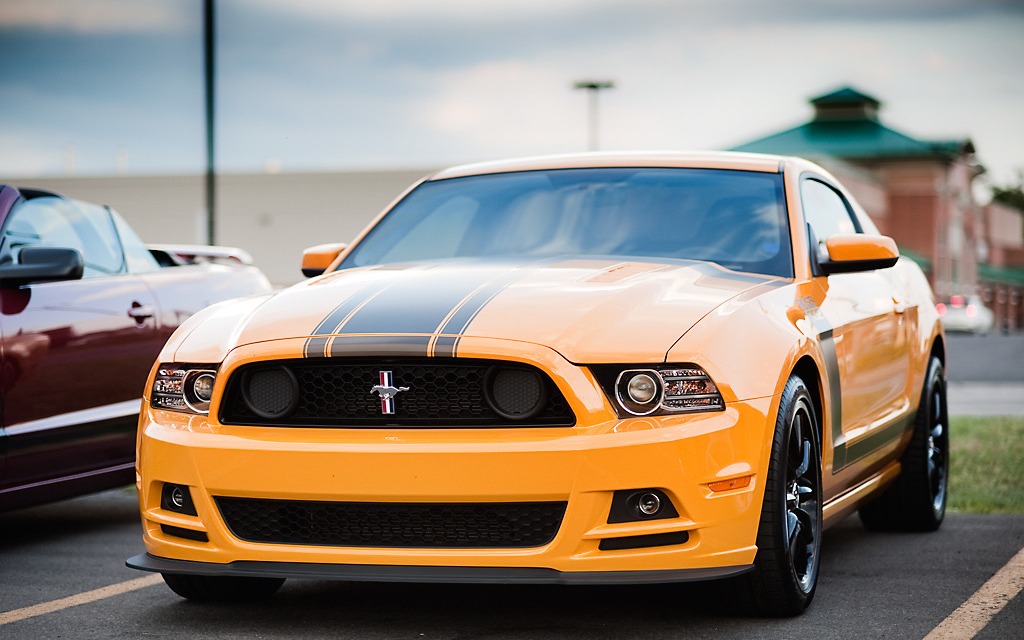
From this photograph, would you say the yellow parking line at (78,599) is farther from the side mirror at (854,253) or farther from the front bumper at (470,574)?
the side mirror at (854,253)

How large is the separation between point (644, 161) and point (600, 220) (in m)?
0.44

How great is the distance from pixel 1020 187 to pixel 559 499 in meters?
150

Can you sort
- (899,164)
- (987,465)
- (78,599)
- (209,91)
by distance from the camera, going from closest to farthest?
(78,599) → (987,465) → (209,91) → (899,164)

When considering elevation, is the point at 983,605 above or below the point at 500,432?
below

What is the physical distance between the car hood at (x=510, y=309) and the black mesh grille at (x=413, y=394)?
7 cm

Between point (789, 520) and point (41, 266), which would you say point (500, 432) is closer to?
point (789, 520)

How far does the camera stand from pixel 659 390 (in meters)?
4.13

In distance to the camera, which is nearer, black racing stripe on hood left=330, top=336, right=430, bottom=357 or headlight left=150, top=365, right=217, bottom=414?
black racing stripe on hood left=330, top=336, right=430, bottom=357

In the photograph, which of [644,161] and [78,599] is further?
[644,161]

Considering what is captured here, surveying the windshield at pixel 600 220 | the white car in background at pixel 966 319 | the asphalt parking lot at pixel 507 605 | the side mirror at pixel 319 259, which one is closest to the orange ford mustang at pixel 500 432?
the asphalt parking lot at pixel 507 605

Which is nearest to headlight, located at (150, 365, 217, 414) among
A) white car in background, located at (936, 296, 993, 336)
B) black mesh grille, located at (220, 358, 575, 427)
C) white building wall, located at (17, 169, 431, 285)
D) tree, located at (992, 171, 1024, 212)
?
black mesh grille, located at (220, 358, 575, 427)

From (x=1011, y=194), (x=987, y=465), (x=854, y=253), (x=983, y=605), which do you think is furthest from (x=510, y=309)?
(x=1011, y=194)

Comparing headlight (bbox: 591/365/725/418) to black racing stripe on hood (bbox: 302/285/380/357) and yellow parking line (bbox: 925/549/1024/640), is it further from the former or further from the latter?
yellow parking line (bbox: 925/549/1024/640)

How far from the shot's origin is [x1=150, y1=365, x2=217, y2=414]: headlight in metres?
4.46
